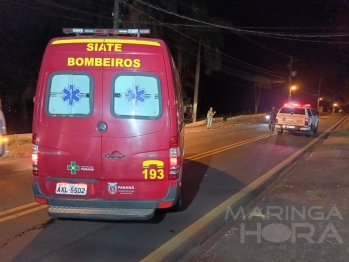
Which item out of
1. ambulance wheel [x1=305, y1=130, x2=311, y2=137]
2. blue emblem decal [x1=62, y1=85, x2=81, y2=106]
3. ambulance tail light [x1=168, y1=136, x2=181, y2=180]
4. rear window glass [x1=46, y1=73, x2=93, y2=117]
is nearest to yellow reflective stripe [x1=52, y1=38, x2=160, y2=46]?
rear window glass [x1=46, y1=73, x2=93, y2=117]

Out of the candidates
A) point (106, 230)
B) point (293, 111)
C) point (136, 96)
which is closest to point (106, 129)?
point (136, 96)

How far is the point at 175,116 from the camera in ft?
18.6

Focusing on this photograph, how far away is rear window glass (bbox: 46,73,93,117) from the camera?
563cm

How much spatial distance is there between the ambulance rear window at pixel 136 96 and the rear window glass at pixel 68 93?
36 centimetres

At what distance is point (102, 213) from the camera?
559 centimetres

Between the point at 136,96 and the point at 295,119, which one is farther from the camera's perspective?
the point at 295,119

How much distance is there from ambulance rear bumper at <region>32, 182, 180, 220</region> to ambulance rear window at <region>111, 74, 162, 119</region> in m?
1.08

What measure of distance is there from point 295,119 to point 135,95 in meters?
19.5

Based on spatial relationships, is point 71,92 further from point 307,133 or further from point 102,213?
point 307,133

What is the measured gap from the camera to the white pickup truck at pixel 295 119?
23.6 metres

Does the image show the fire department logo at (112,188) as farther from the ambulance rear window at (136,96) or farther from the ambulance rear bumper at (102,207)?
the ambulance rear window at (136,96)

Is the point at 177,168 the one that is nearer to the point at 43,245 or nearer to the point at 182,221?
the point at 182,221

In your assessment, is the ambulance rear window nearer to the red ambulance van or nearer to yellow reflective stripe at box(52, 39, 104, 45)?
the red ambulance van

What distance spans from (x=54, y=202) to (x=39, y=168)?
0.49 metres
